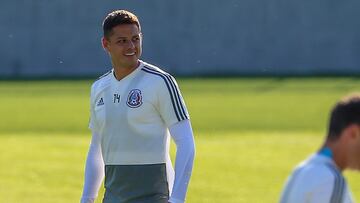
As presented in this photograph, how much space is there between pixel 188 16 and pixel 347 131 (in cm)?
4076

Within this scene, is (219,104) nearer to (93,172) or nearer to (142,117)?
(93,172)

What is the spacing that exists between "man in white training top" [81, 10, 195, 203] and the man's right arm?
0.24 metres

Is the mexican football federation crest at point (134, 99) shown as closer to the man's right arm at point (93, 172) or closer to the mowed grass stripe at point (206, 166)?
the man's right arm at point (93, 172)

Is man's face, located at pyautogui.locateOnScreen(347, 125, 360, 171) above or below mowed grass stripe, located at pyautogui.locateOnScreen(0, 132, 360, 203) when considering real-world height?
above

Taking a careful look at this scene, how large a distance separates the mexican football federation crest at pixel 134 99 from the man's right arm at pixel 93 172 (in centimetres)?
44

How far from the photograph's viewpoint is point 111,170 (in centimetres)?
599

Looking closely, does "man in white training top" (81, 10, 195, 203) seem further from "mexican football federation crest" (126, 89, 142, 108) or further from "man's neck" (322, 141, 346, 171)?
"man's neck" (322, 141, 346, 171)

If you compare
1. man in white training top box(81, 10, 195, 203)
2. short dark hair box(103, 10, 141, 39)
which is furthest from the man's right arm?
short dark hair box(103, 10, 141, 39)

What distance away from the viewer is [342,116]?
3654mm

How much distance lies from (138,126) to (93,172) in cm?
57

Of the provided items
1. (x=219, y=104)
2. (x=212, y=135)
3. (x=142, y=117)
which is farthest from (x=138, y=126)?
(x=219, y=104)

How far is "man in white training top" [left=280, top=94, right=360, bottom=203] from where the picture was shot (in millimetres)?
3566

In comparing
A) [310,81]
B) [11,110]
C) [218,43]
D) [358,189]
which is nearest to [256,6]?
[218,43]

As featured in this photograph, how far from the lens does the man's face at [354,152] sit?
3.64m
